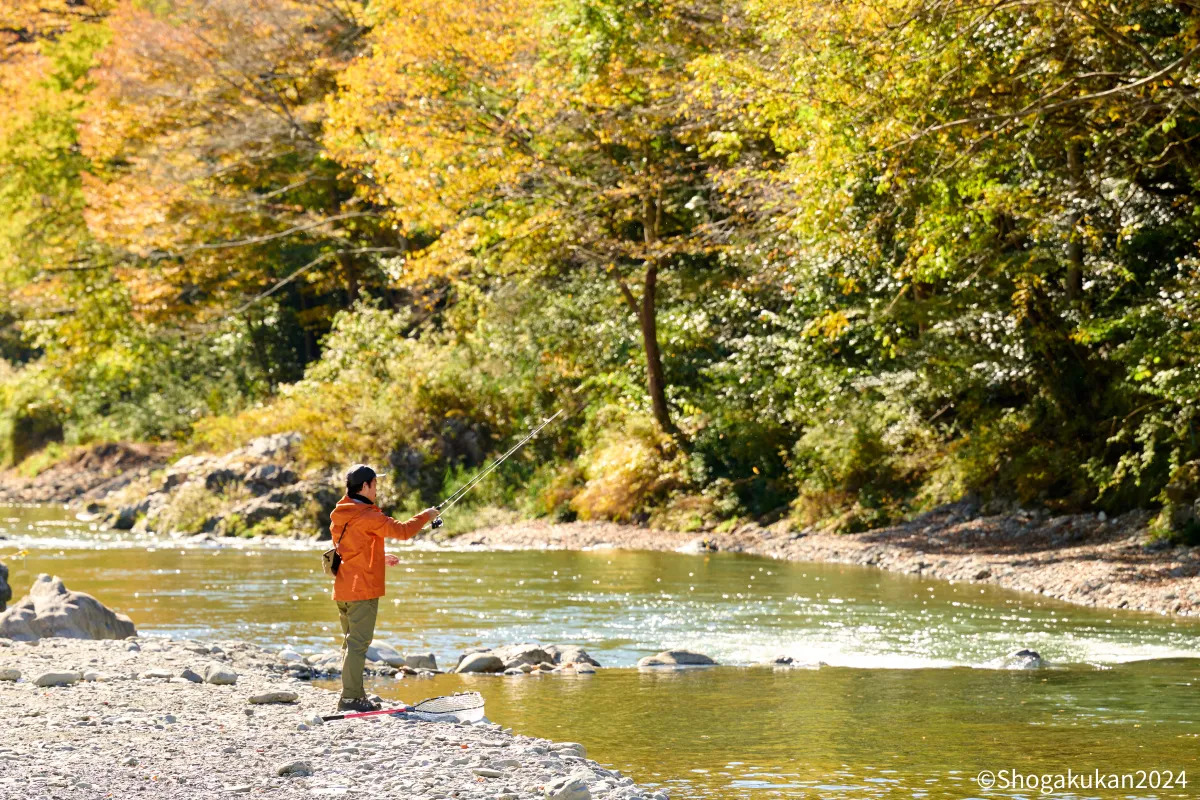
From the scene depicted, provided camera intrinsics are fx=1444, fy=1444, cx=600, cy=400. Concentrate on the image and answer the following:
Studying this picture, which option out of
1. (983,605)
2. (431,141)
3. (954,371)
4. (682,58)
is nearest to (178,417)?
(431,141)

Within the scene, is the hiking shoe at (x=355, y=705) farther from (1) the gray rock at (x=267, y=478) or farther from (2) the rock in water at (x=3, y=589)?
(1) the gray rock at (x=267, y=478)

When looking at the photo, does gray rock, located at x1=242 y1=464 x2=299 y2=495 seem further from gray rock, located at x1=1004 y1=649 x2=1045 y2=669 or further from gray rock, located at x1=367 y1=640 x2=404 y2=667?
gray rock, located at x1=1004 y1=649 x2=1045 y2=669

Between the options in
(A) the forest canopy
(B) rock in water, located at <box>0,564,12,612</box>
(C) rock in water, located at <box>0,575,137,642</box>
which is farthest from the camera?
(A) the forest canopy

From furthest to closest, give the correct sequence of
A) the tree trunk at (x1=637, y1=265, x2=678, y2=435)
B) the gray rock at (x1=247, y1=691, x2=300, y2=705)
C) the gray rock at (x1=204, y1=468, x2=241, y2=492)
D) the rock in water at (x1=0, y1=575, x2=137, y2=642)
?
the gray rock at (x1=204, y1=468, x2=241, y2=492)
the tree trunk at (x1=637, y1=265, x2=678, y2=435)
the rock in water at (x1=0, y1=575, x2=137, y2=642)
the gray rock at (x1=247, y1=691, x2=300, y2=705)

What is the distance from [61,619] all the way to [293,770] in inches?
220

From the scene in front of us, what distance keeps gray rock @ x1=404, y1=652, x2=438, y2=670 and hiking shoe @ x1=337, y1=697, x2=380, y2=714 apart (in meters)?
2.24

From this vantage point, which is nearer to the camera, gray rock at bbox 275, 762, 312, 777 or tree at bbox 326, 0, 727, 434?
gray rock at bbox 275, 762, 312, 777

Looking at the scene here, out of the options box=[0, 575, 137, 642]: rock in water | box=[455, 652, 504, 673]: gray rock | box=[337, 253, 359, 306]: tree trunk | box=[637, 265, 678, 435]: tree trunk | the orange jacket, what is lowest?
box=[455, 652, 504, 673]: gray rock

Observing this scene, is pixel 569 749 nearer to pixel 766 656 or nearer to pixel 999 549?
pixel 766 656

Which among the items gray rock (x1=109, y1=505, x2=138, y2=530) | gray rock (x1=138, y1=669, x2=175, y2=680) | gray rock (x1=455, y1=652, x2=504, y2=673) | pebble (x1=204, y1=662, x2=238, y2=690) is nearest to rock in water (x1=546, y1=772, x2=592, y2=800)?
pebble (x1=204, y1=662, x2=238, y2=690)

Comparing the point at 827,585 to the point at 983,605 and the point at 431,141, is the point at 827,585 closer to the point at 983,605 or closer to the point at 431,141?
the point at 983,605

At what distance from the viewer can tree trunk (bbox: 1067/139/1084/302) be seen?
53.0 ft

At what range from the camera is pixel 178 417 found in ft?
110

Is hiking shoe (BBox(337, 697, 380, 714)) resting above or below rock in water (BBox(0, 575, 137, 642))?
below
